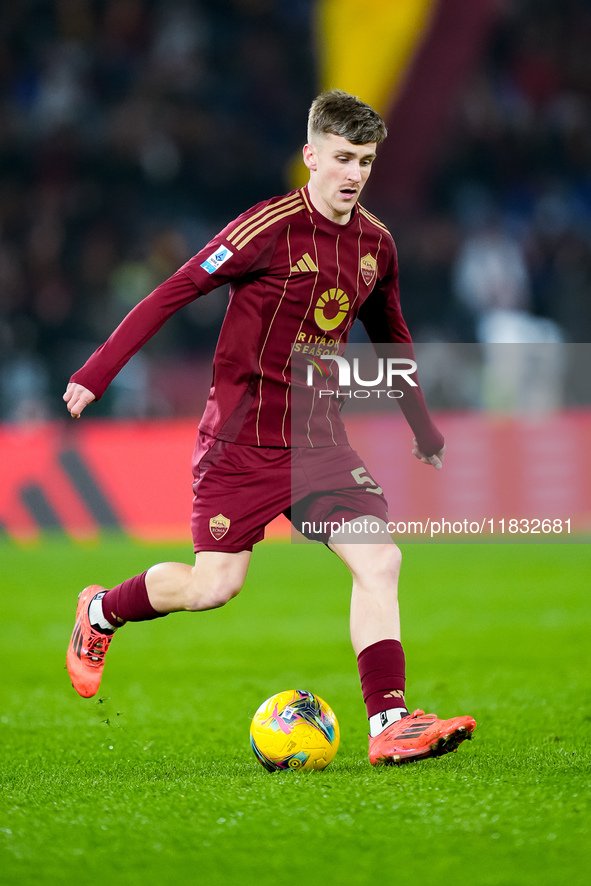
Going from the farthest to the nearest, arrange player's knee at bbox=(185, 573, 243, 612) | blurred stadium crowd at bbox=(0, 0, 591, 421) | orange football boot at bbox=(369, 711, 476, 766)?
1. blurred stadium crowd at bbox=(0, 0, 591, 421)
2. player's knee at bbox=(185, 573, 243, 612)
3. orange football boot at bbox=(369, 711, 476, 766)

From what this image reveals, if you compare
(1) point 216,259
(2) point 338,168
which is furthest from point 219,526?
(2) point 338,168

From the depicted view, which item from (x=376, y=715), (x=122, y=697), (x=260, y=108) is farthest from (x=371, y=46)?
(x=376, y=715)

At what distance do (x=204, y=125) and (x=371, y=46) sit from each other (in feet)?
6.99

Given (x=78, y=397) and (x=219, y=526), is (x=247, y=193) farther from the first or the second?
(x=78, y=397)

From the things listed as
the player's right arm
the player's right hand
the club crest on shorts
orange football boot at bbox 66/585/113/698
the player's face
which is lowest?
orange football boot at bbox 66/585/113/698

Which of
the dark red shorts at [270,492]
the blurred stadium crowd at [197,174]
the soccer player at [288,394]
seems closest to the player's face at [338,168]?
the soccer player at [288,394]

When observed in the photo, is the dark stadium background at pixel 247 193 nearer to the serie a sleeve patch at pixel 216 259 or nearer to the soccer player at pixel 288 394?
the soccer player at pixel 288 394

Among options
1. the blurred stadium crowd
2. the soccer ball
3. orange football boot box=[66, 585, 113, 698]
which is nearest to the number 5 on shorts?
the soccer ball

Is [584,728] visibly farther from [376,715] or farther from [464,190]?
[464,190]

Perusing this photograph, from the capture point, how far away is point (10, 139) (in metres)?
12.5

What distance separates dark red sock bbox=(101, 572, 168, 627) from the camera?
12.1ft

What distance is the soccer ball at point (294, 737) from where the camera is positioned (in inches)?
134

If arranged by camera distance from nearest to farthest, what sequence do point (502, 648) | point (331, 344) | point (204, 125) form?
point (331, 344), point (502, 648), point (204, 125)

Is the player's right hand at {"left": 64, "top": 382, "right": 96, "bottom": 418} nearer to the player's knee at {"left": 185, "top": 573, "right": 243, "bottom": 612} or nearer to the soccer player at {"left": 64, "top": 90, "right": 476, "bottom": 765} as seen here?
the soccer player at {"left": 64, "top": 90, "right": 476, "bottom": 765}
